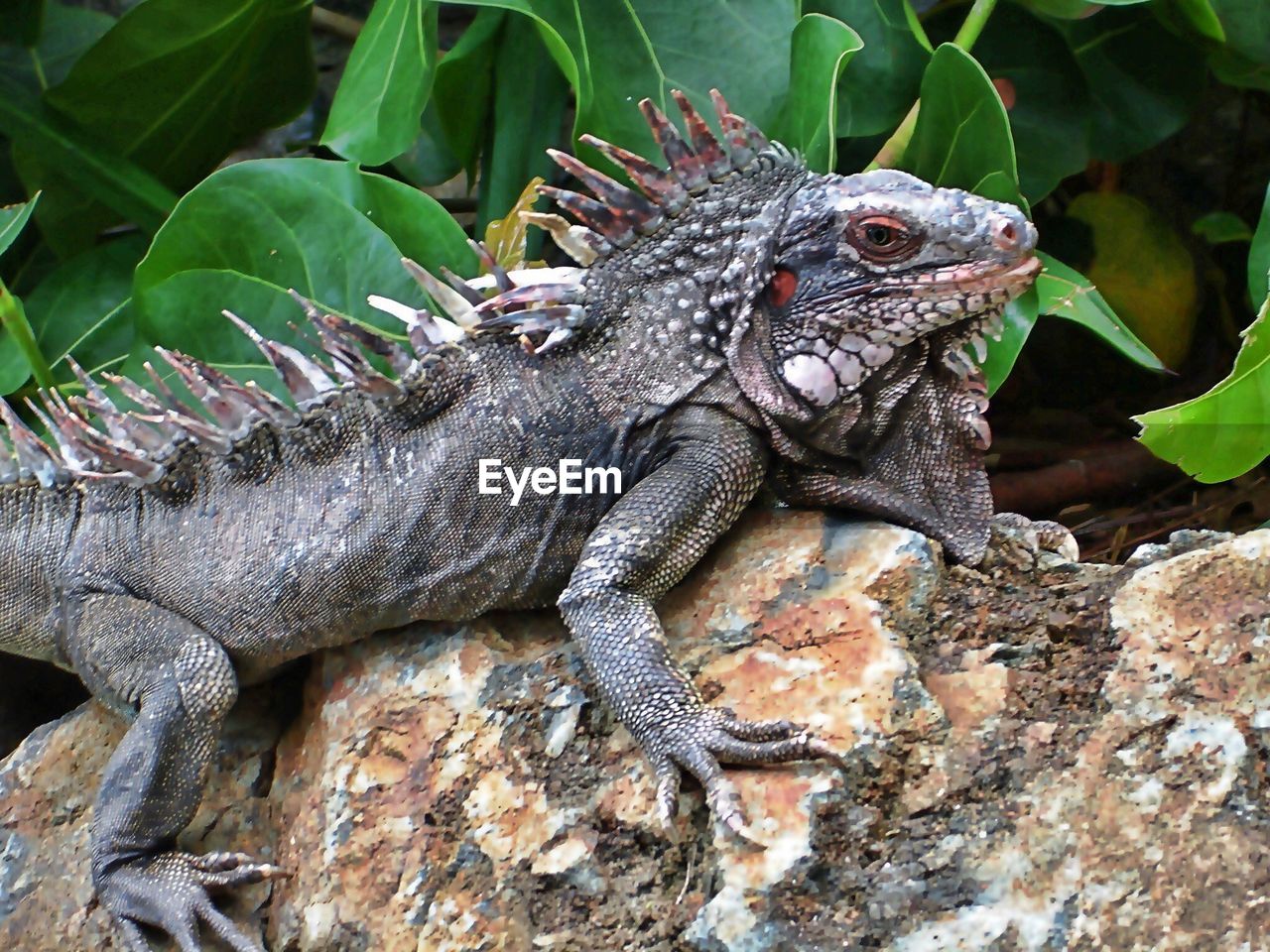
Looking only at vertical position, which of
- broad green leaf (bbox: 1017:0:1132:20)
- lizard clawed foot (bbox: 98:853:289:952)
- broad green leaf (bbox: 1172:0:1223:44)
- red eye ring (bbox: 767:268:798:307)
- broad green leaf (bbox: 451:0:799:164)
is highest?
broad green leaf (bbox: 451:0:799:164)

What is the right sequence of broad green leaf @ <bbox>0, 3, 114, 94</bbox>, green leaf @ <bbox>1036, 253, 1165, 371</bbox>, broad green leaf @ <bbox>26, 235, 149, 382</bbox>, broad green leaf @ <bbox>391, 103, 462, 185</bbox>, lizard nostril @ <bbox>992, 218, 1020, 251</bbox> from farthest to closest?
1. broad green leaf @ <bbox>0, 3, 114, 94</bbox>
2. broad green leaf @ <bbox>391, 103, 462, 185</bbox>
3. broad green leaf @ <bbox>26, 235, 149, 382</bbox>
4. green leaf @ <bbox>1036, 253, 1165, 371</bbox>
5. lizard nostril @ <bbox>992, 218, 1020, 251</bbox>

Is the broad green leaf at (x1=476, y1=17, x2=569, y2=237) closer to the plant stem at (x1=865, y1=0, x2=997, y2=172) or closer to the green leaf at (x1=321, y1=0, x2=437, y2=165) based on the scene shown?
the green leaf at (x1=321, y1=0, x2=437, y2=165)

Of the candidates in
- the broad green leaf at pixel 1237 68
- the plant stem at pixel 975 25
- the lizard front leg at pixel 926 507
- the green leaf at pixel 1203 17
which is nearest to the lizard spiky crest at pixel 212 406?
the lizard front leg at pixel 926 507

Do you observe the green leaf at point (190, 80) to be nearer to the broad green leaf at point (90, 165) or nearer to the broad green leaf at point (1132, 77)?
the broad green leaf at point (90, 165)

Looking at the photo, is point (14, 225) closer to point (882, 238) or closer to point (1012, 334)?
point (882, 238)

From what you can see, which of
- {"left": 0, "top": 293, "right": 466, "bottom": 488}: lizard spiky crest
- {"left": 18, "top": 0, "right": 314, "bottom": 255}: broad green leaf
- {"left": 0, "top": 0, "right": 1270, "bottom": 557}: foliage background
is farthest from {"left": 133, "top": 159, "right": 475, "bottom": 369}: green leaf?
{"left": 18, "top": 0, "right": 314, "bottom": 255}: broad green leaf

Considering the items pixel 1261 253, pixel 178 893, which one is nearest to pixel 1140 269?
pixel 1261 253
